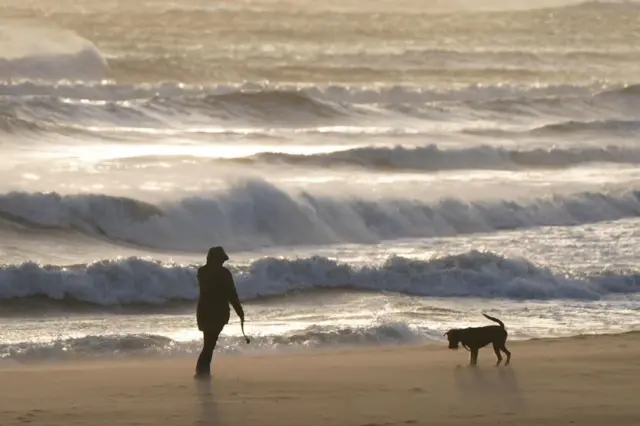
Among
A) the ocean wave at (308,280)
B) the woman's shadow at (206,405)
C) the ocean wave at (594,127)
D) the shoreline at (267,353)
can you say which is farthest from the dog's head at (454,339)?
the ocean wave at (594,127)

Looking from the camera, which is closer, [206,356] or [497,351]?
[206,356]

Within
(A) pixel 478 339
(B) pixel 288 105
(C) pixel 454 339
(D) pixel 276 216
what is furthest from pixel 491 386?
(B) pixel 288 105

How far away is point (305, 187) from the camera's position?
73.7 feet

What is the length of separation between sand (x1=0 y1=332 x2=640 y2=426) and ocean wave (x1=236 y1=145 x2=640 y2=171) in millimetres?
14484

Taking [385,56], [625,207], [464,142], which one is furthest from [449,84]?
[625,207]

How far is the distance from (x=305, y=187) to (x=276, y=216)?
2.13 metres

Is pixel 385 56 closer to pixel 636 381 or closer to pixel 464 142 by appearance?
pixel 464 142

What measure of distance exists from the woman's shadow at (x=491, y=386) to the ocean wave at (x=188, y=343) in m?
1.57

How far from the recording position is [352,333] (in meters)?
12.4

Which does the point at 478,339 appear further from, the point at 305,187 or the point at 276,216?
the point at 305,187

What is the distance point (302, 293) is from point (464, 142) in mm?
16391

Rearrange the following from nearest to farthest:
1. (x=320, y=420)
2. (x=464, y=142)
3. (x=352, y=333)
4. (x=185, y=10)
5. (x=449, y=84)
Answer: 1. (x=320, y=420)
2. (x=352, y=333)
3. (x=464, y=142)
4. (x=449, y=84)
5. (x=185, y=10)

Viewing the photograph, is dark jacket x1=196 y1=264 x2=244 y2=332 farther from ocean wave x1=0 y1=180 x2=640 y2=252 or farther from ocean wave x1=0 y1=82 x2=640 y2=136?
ocean wave x1=0 y1=82 x2=640 y2=136

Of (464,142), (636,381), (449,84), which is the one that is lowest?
(636,381)
